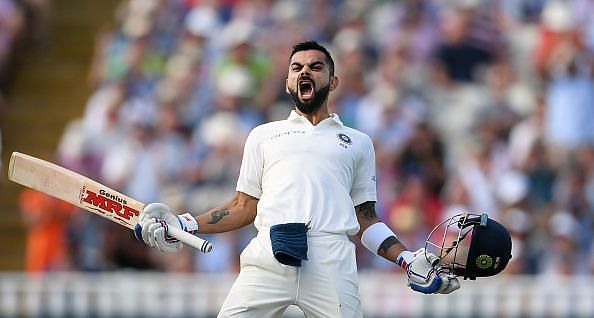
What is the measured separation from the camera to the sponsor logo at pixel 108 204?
848 cm

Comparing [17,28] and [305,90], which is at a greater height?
[17,28]

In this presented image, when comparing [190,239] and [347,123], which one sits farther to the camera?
[347,123]

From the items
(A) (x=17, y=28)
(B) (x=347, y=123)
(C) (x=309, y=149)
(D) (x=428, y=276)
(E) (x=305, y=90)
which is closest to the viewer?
(D) (x=428, y=276)

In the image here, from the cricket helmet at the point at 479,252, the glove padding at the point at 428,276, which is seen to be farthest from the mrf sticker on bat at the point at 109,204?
the cricket helmet at the point at 479,252

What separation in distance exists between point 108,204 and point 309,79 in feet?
4.03

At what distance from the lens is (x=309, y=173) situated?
8.22 meters

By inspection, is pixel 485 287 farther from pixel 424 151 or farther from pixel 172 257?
pixel 172 257

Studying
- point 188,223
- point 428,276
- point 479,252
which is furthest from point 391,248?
point 188,223

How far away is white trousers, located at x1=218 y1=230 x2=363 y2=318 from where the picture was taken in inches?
320

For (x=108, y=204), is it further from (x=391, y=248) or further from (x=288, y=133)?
(x=391, y=248)

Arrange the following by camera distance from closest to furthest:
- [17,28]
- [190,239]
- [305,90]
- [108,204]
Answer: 1. [190,239]
2. [305,90]
3. [108,204]
4. [17,28]

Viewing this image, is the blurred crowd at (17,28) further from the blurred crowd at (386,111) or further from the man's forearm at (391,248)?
the man's forearm at (391,248)

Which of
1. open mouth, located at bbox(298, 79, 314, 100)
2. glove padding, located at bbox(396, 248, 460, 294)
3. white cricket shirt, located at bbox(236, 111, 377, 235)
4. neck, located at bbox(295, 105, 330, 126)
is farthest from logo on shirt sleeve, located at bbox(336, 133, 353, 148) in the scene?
glove padding, located at bbox(396, 248, 460, 294)

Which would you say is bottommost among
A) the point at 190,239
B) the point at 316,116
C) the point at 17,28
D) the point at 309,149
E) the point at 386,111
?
the point at 190,239
